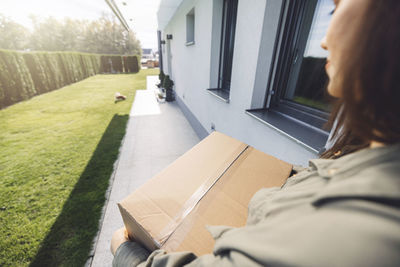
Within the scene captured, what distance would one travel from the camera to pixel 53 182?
2.15 metres

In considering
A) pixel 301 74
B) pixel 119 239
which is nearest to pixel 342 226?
pixel 119 239

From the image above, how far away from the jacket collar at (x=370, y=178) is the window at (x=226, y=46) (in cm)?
214

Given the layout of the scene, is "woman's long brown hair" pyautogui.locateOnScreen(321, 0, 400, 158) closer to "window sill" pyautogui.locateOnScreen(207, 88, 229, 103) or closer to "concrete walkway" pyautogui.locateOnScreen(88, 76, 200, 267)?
"concrete walkway" pyautogui.locateOnScreen(88, 76, 200, 267)

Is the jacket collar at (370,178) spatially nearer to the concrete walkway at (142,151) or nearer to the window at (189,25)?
the concrete walkway at (142,151)

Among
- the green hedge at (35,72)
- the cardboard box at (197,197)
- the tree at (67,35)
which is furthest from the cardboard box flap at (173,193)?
the tree at (67,35)

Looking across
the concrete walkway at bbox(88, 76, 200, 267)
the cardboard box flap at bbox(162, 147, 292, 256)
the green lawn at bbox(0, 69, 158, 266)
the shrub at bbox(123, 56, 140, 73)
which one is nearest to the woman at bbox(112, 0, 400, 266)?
the cardboard box flap at bbox(162, 147, 292, 256)

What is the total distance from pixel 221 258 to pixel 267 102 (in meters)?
1.69

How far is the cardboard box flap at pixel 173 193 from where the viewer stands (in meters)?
0.71

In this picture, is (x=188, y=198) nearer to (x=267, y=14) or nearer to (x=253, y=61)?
(x=253, y=61)

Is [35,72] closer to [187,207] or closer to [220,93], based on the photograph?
[220,93]

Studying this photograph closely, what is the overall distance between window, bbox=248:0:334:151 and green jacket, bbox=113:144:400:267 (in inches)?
38.5

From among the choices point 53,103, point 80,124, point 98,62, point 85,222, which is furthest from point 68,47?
point 85,222

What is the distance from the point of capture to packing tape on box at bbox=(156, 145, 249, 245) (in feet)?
2.19

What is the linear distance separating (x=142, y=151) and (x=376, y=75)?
9.54 feet
